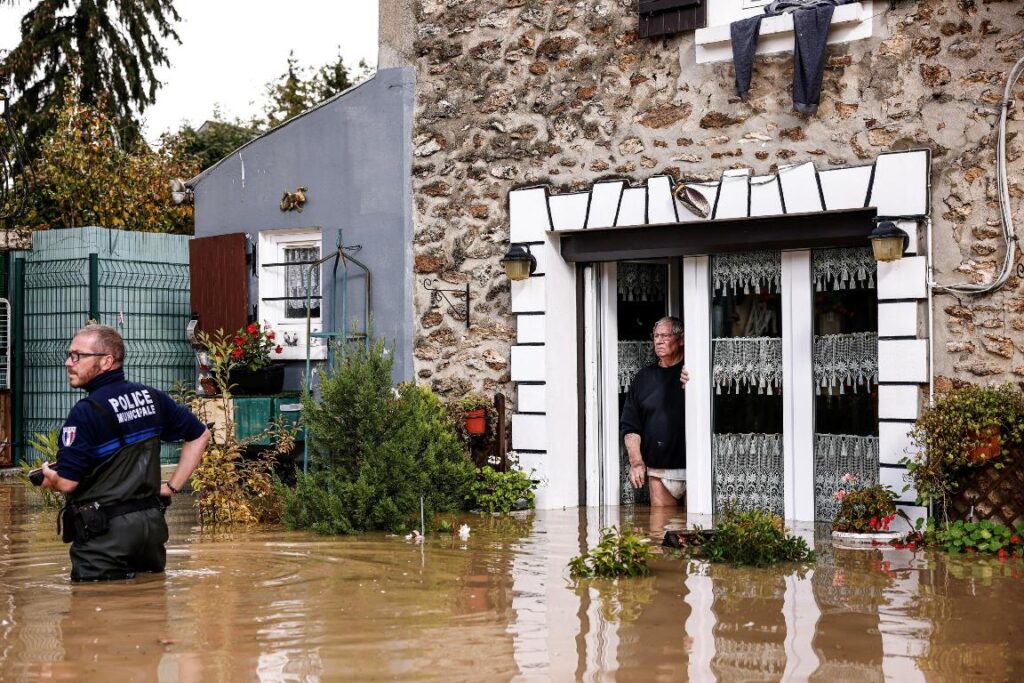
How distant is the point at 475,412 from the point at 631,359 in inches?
54.9

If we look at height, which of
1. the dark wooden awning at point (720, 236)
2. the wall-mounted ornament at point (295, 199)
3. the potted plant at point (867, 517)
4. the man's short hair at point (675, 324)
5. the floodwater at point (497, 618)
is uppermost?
the wall-mounted ornament at point (295, 199)

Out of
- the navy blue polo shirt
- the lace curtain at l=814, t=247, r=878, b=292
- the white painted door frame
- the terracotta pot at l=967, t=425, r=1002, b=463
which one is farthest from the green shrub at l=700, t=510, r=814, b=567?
the navy blue polo shirt

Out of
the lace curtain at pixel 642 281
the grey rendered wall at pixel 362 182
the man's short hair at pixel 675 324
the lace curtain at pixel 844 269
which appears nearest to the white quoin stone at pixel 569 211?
the lace curtain at pixel 642 281

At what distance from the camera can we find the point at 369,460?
33.3 ft

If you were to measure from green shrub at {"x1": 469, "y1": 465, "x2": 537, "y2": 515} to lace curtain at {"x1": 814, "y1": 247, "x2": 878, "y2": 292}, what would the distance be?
2776 millimetres

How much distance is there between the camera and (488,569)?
8.32 meters

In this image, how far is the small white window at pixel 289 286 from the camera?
12484 mm

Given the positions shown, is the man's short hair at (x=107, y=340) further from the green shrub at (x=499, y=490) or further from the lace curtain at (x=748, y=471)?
the lace curtain at (x=748, y=471)

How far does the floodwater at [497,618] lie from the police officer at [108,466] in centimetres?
23

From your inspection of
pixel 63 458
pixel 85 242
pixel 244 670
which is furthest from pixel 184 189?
pixel 244 670

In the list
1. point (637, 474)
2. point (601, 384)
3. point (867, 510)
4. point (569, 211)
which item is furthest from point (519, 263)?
point (867, 510)

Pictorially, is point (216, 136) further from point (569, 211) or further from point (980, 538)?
point (980, 538)

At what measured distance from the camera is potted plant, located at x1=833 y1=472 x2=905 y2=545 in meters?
9.01

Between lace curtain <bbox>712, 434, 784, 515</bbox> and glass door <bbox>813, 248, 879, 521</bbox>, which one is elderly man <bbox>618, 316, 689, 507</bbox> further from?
glass door <bbox>813, 248, 879, 521</bbox>
